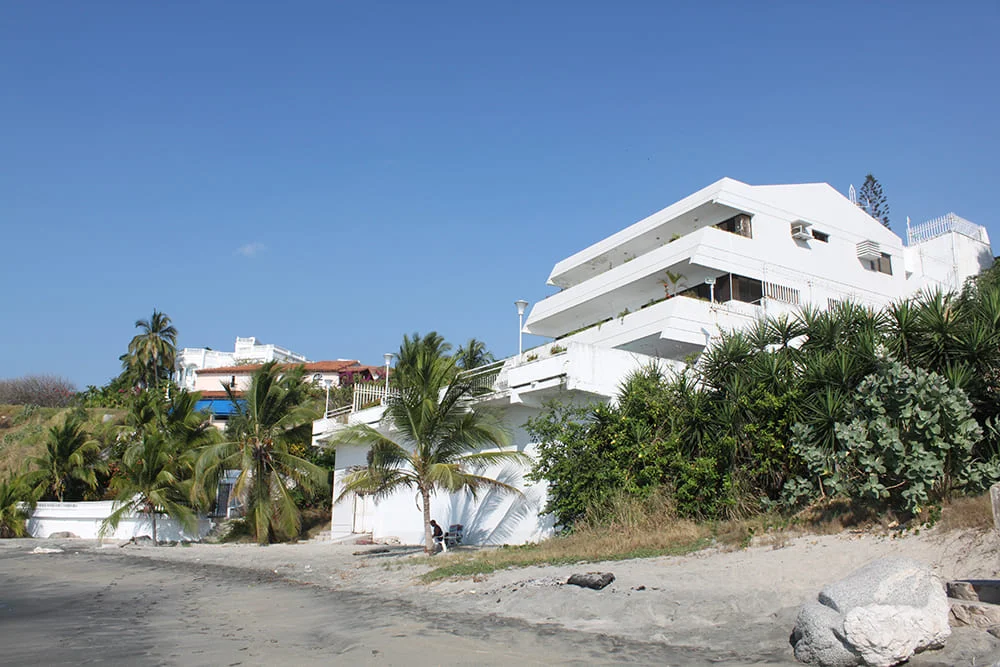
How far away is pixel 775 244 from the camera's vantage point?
1116 inches

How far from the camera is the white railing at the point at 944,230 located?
119 ft

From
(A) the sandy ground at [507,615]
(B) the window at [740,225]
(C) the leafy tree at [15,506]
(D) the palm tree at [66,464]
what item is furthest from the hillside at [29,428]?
(B) the window at [740,225]

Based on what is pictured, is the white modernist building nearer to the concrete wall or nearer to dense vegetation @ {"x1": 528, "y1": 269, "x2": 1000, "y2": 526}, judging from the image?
dense vegetation @ {"x1": 528, "y1": 269, "x2": 1000, "y2": 526}

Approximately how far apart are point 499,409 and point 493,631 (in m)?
11.6

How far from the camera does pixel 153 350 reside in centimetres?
6006

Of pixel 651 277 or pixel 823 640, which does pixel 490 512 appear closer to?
pixel 651 277

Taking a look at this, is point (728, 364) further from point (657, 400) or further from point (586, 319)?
point (586, 319)

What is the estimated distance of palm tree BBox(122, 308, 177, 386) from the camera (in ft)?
196

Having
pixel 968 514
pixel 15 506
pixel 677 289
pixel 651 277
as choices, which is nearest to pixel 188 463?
pixel 15 506

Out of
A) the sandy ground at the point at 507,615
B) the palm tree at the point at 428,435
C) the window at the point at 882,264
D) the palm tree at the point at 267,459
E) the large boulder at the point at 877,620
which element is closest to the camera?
the large boulder at the point at 877,620

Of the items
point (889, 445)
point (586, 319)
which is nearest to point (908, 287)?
point (586, 319)

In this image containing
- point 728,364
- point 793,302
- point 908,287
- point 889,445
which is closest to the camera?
point 889,445

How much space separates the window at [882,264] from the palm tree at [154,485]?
29801 mm

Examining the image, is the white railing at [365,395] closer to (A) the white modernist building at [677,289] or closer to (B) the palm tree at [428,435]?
(A) the white modernist building at [677,289]
